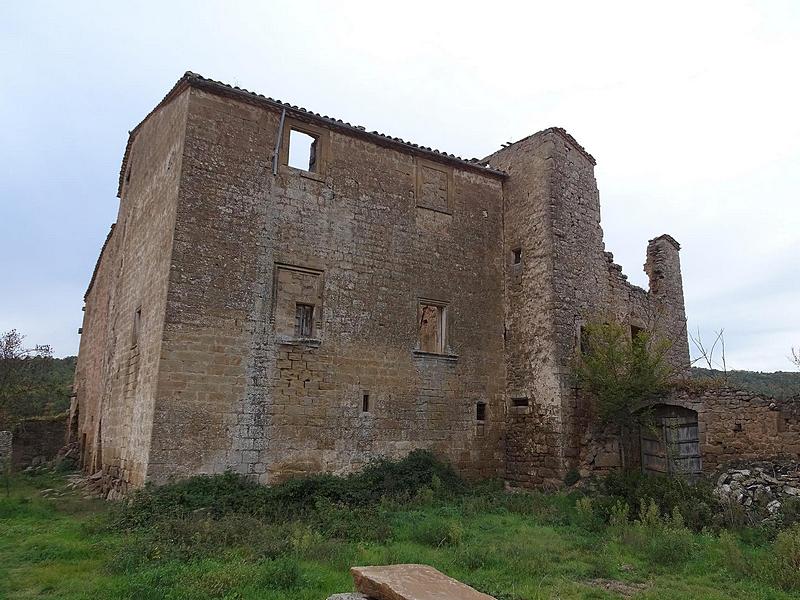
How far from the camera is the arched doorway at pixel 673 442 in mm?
11641

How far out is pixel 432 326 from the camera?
1492cm

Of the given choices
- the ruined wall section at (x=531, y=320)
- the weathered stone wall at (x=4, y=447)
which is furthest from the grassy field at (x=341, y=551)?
the weathered stone wall at (x=4, y=447)

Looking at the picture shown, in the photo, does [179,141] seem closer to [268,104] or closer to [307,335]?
[268,104]

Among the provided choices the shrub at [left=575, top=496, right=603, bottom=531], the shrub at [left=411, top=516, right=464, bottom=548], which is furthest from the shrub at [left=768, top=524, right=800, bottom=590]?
the shrub at [left=411, top=516, right=464, bottom=548]

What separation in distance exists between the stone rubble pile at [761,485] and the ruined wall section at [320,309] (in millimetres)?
5307

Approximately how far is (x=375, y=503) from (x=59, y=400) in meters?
22.3

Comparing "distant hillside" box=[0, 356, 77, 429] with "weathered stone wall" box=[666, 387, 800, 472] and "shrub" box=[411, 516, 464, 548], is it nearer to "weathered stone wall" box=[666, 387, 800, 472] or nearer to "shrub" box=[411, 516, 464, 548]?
"shrub" box=[411, 516, 464, 548]

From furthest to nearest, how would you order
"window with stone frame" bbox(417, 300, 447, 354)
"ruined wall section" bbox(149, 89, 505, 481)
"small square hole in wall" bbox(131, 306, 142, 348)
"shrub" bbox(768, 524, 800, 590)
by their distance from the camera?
"window with stone frame" bbox(417, 300, 447, 354) → "small square hole in wall" bbox(131, 306, 142, 348) → "ruined wall section" bbox(149, 89, 505, 481) → "shrub" bbox(768, 524, 800, 590)

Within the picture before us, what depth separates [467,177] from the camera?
49.0 ft

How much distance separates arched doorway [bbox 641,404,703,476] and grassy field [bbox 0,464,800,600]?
2.59 metres

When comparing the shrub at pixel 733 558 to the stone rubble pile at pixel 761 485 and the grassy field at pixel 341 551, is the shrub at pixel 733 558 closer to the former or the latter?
the grassy field at pixel 341 551

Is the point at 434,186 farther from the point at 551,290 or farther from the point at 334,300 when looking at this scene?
the point at 334,300

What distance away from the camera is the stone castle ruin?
1074 centimetres

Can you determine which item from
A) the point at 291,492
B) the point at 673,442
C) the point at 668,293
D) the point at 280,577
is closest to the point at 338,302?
the point at 291,492
